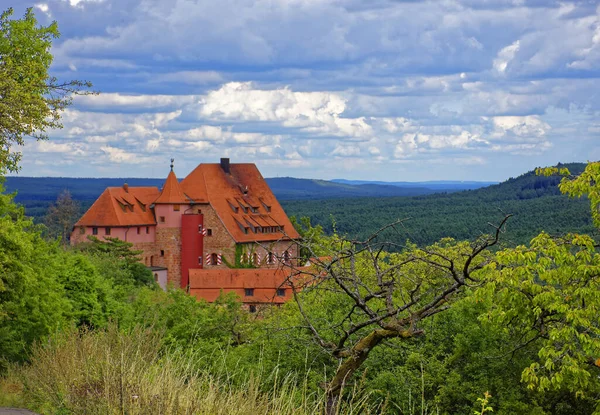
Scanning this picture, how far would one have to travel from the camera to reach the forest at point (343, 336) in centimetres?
830

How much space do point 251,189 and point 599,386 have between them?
62.5 m

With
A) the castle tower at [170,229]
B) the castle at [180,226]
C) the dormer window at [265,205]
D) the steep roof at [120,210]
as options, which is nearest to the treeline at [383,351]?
the castle at [180,226]

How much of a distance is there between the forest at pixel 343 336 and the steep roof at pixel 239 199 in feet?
150

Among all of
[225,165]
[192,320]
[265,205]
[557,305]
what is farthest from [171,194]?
[557,305]

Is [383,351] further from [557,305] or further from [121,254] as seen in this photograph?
[121,254]

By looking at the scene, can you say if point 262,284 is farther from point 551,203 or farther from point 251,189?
point 551,203

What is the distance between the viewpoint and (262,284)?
57781 millimetres

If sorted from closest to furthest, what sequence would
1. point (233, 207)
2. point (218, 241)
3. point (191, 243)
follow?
point (218, 241) < point (191, 243) < point (233, 207)

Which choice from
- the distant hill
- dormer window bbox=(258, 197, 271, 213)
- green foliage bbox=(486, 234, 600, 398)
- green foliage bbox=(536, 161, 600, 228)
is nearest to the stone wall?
dormer window bbox=(258, 197, 271, 213)

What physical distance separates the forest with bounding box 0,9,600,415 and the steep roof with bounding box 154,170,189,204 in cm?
4539

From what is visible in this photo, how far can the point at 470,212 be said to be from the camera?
4294 inches

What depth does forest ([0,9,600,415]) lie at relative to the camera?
8297 millimetres

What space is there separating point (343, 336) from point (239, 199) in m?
64.0

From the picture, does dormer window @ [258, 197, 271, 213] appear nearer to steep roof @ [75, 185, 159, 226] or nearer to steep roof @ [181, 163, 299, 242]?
steep roof @ [181, 163, 299, 242]
